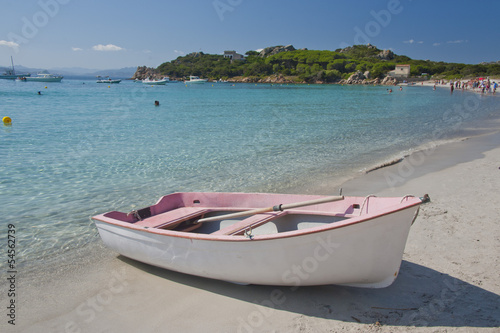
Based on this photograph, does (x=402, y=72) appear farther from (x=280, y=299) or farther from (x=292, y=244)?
(x=292, y=244)

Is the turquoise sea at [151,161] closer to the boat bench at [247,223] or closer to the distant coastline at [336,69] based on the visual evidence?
the boat bench at [247,223]

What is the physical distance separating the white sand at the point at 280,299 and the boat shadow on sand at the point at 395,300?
1 cm

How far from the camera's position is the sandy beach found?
4.27m

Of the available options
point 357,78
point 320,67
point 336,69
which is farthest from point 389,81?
point 320,67

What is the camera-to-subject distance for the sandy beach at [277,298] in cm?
427

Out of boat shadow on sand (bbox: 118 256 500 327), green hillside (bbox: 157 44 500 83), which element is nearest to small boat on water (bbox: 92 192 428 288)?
boat shadow on sand (bbox: 118 256 500 327)

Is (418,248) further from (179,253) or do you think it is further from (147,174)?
(147,174)

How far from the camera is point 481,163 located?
11656 millimetres


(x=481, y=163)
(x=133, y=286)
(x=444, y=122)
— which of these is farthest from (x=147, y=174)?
(x=444, y=122)

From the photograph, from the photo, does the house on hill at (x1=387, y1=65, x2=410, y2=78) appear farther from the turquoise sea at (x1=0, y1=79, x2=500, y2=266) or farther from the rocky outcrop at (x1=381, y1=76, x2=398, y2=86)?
the turquoise sea at (x1=0, y1=79, x2=500, y2=266)

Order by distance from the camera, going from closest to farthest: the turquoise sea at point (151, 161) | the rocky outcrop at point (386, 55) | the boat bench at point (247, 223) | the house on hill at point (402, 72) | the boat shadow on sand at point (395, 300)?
the boat shadow on sand at point (395, 300)
the boat bench at point (247, 223)
the turquoise sea at point (151, 161)
the house on hill at point (402, 72)
the rocky outcrop at point (386, 55)

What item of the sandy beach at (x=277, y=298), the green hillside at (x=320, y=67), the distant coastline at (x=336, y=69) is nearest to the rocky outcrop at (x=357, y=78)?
the distant coastline at (x=336, y=69)

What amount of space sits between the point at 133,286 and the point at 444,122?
2616 centimetres

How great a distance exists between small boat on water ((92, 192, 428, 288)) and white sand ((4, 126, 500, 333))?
305 mm
